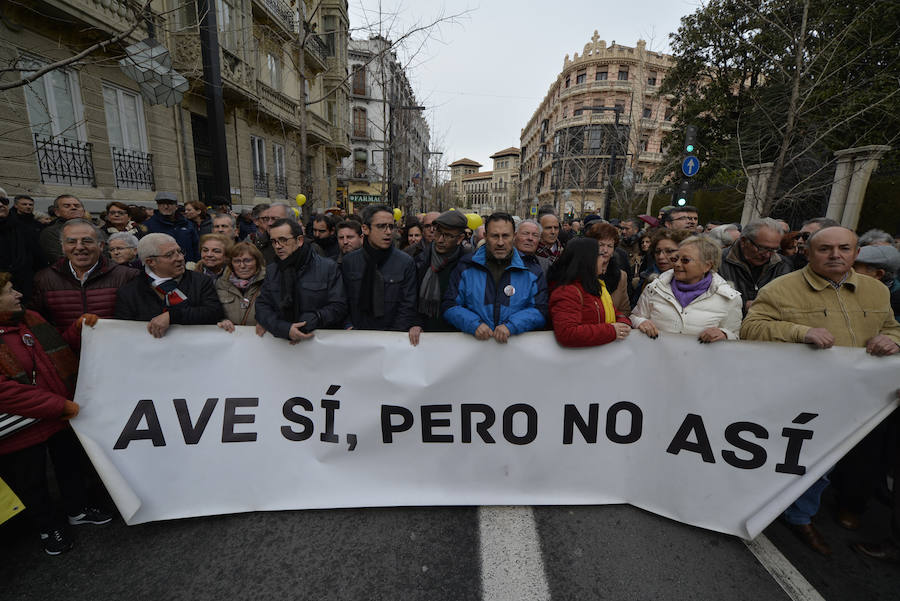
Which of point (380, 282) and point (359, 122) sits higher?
point (359, 122)

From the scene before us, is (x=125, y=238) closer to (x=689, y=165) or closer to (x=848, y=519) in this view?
(x=848, y=519)

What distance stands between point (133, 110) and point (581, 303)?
12083 millimetres

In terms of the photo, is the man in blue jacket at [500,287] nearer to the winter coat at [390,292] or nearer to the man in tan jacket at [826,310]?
the winter coat at [390,292]

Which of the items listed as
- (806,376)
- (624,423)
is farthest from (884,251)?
(624,423)

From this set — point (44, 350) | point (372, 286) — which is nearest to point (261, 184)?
point (372, 286)

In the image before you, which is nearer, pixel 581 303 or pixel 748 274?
pixel 581 303

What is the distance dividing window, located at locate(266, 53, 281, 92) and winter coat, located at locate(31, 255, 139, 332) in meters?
17.1

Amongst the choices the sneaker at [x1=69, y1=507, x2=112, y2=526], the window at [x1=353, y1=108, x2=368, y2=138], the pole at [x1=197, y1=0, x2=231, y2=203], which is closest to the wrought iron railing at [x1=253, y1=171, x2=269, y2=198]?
the pole at [x1=197, y1=0, x2=231, y2=203]

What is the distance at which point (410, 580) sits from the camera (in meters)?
2.16

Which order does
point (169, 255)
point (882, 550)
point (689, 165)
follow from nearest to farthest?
point (882, 550) < point (169, 255) < point (689, 165)

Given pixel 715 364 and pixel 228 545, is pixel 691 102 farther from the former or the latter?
pixel 228 545

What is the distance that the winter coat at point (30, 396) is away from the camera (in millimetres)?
2104

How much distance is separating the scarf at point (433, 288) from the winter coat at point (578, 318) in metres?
0.91

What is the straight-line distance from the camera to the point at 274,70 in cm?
1716
